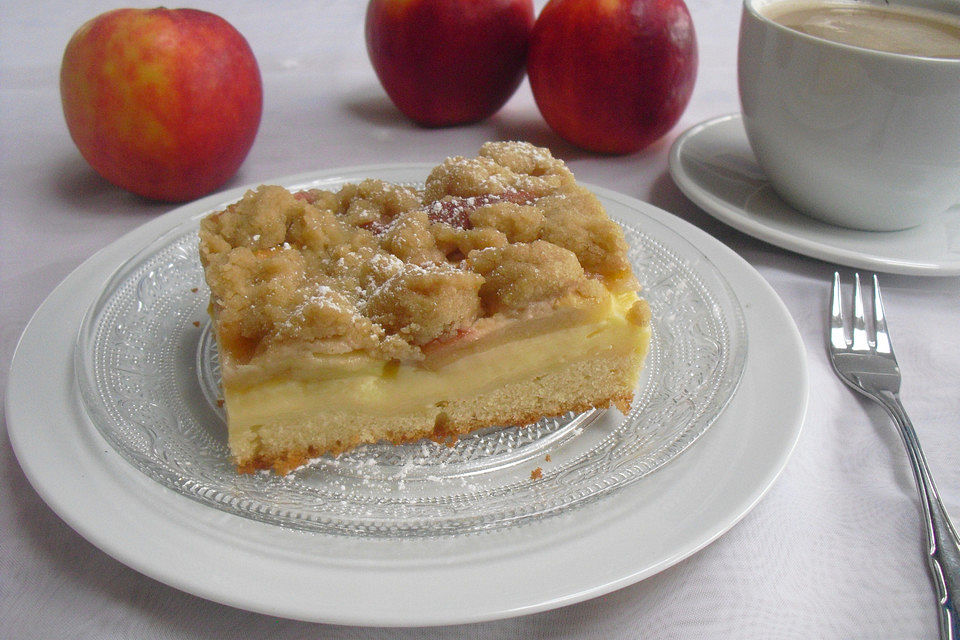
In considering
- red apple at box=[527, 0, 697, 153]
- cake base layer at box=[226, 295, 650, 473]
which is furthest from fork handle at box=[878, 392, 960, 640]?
red apple at box=[527, 0, 697, 153]

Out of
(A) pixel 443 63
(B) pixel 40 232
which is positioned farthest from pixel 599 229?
(B) pixel 40 232

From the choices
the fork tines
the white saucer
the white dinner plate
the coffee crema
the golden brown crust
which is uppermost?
the coffee crema

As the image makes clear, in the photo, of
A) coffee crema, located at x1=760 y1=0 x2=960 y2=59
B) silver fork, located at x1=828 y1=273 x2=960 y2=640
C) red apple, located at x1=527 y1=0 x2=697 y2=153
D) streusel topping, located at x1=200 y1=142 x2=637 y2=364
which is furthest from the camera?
red apple, located at x1=527 y1=0 x2=697 y2=153

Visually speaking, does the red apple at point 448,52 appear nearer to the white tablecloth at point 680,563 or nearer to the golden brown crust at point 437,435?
the white tablecloth at point 680,563

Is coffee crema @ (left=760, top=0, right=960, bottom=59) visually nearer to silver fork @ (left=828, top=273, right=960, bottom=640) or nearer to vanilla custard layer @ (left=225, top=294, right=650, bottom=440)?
silver fork @ (left=828, top=273, right=960, bottom=640)

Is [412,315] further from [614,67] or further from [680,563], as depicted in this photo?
[614,67]

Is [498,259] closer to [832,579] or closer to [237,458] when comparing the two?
[237,458]
